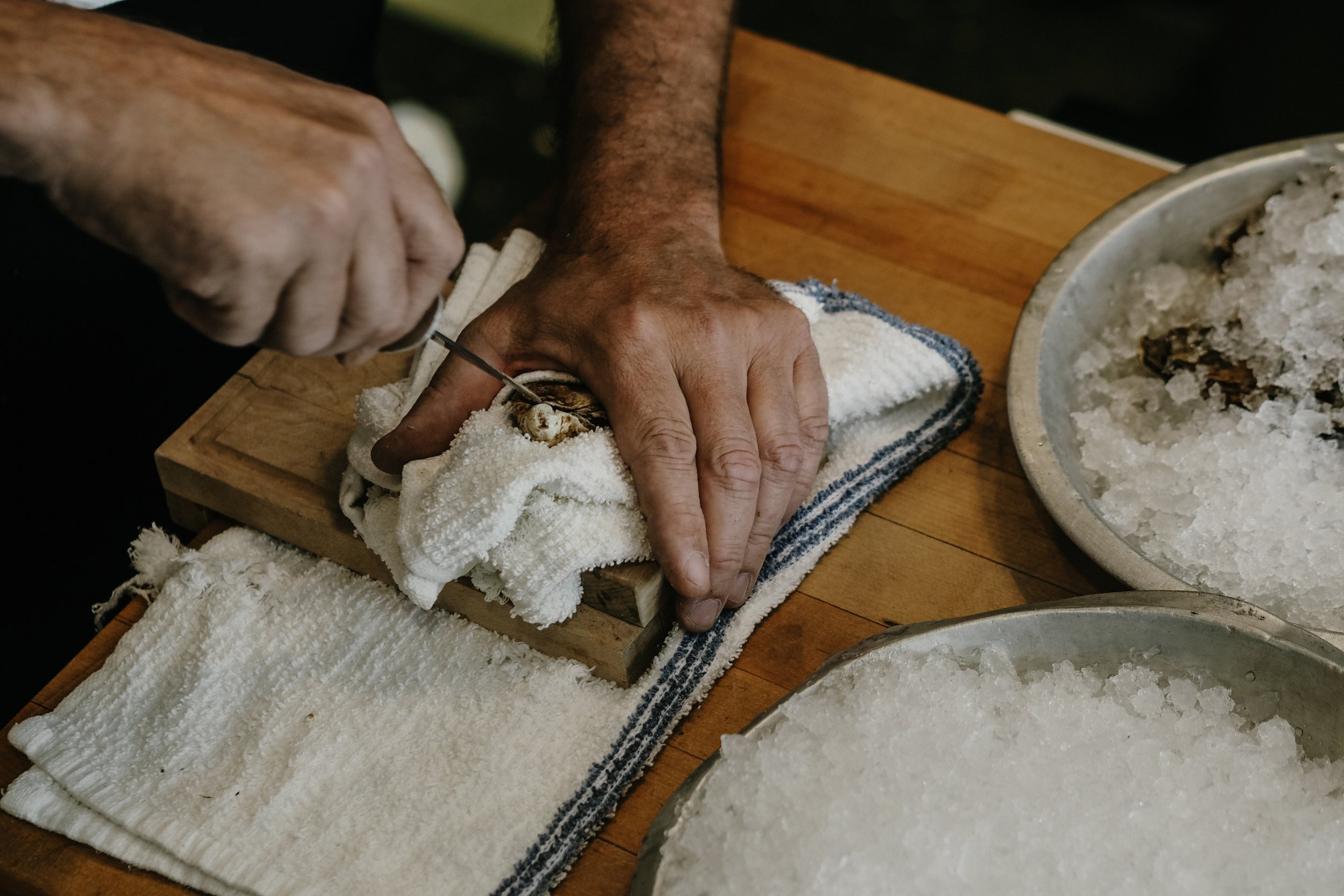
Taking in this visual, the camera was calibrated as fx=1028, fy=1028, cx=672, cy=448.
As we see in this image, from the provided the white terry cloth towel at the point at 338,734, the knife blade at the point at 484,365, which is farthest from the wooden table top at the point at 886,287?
the knife blade at the point at 484,365

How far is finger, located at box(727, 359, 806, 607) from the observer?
2.36 feet

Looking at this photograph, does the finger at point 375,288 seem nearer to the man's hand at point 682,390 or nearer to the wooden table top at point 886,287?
the man's hand at point 682,390

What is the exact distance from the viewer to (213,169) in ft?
1.56

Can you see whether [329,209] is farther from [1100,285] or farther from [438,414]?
[1100,285]

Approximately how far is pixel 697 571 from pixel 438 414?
0.21 metres

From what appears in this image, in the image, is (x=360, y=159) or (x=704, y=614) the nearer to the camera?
(x=360, y=159)

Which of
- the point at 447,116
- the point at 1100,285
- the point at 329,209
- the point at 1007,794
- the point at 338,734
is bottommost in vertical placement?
the point at 447,116

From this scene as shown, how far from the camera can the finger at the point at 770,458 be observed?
720 mm

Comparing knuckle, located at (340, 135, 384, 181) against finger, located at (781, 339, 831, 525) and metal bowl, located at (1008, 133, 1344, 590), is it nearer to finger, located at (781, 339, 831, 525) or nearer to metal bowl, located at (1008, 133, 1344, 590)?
finger, located at (781, 339, 831, 525)

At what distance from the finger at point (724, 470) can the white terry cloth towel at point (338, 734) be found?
0.20 feet

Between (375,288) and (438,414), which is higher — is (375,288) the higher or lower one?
the higher one

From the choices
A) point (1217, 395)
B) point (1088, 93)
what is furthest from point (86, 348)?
point (1088, 93)

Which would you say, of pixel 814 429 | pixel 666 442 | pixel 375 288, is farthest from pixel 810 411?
pixel 375 288

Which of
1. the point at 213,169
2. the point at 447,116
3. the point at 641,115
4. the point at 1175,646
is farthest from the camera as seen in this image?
the point at 447,116
